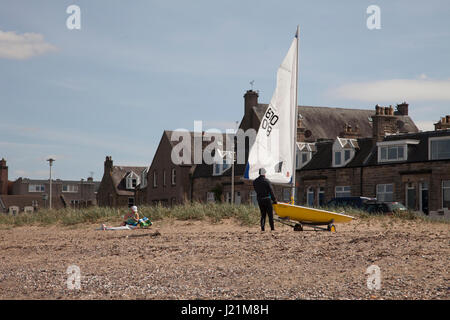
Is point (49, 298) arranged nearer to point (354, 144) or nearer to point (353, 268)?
point (353, 268)

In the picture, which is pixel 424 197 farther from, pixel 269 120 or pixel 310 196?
pixel 269 120

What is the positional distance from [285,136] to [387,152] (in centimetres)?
2580

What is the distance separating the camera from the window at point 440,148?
142 feet

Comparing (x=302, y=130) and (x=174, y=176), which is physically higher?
(x=302, y=130)

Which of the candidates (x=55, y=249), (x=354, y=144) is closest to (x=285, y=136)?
(x=55, y=249)

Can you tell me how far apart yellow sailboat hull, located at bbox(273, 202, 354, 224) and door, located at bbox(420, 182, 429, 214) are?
24887 mm

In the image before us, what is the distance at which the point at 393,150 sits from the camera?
46.1 metres

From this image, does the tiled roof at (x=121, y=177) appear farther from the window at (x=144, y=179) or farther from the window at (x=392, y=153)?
the window at (x=392, y=153)

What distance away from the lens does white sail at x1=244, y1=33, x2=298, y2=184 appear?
72.3ft

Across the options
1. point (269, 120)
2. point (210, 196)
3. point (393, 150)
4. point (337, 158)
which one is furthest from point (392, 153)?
point (269, 120)

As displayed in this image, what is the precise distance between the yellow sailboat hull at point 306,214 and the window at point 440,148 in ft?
83.8

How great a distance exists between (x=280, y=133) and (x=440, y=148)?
24.6 meters

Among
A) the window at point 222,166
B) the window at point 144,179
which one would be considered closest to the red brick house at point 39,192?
the window at point 144,179
